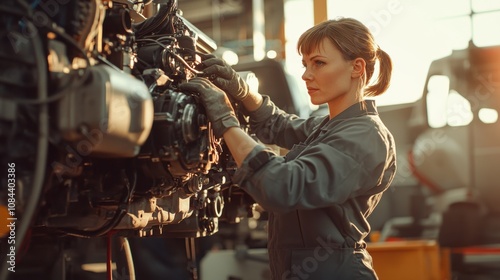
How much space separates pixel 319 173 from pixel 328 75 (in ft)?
1.39

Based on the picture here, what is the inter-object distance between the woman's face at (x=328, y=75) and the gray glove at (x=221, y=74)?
0.88ft

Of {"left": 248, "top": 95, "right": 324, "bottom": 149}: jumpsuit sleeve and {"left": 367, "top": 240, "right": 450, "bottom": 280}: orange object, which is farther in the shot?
{"left": 367, "top": 240, "right": 450, "bottom": 280}: orange object

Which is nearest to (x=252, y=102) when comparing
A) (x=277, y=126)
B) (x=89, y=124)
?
(x=277, y=126)

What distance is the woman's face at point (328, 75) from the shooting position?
6.19ft

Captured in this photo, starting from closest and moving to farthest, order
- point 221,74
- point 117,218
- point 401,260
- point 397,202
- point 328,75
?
point 117,218 < point 328,75 < point 221,74 < point 401,260 < point 397,202

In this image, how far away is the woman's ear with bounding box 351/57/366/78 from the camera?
191cm

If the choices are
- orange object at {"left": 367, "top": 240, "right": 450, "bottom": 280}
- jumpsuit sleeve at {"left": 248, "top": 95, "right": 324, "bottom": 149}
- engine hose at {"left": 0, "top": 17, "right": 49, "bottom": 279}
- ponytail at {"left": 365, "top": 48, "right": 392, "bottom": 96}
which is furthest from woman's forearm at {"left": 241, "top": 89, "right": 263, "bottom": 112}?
orange object at {"left": 367, "top": 240, "right": 450, "bottom": 280}

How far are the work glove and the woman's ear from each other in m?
0.49

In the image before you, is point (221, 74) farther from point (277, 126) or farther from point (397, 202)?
point (397, 202)

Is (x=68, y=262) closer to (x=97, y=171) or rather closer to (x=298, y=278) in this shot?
(x=97, y=171)

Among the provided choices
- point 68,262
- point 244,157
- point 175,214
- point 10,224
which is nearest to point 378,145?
point 244,157

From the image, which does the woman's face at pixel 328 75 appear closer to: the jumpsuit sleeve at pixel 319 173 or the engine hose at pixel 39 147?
the jumpsuit sleeve at pixel 319 173

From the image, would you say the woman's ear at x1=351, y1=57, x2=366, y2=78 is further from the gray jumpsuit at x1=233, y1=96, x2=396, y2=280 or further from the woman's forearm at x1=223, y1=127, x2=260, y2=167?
the woman's forearm at x1=223, y1=127, x2=260, y2=167

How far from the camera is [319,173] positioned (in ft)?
5.34
